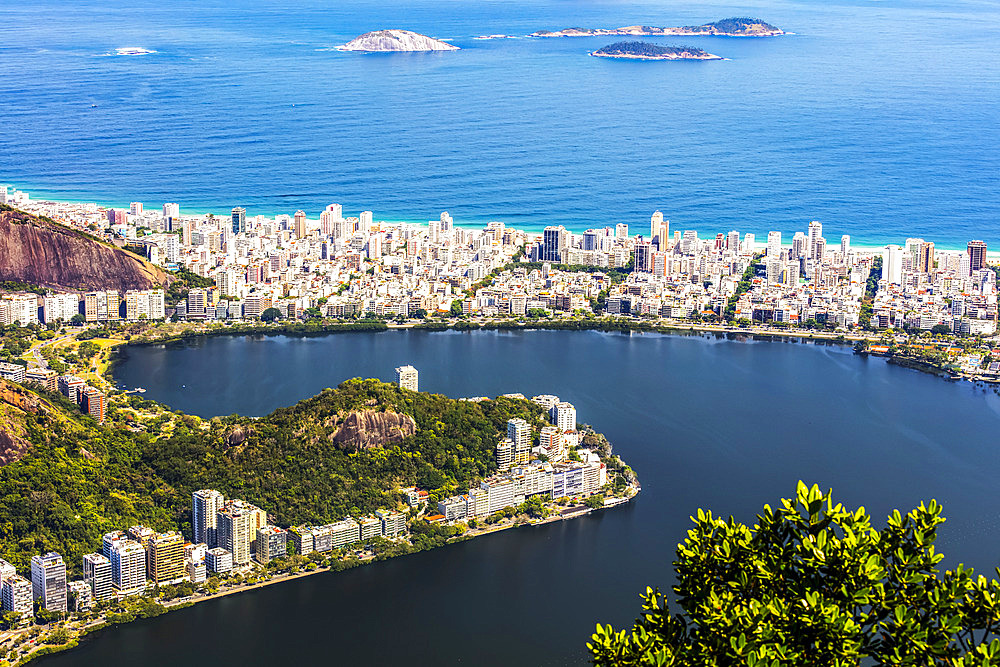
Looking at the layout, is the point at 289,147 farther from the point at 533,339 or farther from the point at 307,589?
the point at 307,589

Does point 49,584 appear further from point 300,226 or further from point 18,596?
point 300,226

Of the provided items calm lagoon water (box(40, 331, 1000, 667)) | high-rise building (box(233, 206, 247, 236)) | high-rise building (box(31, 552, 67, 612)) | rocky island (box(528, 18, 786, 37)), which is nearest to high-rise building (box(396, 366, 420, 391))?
calm lagoon water (box(40, 331, 1000, 667))

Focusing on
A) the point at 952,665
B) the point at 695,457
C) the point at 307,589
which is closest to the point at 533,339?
the point at 695,457

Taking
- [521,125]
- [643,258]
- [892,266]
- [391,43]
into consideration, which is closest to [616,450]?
[643,258]

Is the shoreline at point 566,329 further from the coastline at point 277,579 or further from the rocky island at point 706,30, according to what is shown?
the rocky island at point 706,30

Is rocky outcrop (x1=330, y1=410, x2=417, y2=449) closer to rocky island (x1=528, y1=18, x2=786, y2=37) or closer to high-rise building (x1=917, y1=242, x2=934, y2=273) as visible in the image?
high-rise building (x1=917, y1=242, x2=934, y2=273)

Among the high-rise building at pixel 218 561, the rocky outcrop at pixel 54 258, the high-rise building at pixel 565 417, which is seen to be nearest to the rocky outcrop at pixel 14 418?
the high-rise building at pixel 218 561
